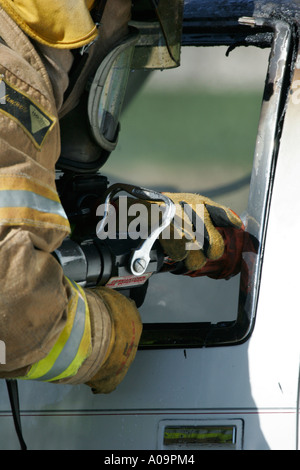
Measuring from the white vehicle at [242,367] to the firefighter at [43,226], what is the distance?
0.65 ft

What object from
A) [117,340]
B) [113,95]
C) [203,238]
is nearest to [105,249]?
[117,340]

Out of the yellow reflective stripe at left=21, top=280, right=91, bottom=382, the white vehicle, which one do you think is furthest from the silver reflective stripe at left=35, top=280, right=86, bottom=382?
the white vehicle

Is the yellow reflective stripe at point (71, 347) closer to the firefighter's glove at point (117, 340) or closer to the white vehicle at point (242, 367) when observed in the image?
the firefighter's glove at point (117, 340)

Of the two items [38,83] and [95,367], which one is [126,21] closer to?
[38,83]

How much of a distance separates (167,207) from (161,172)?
1.17 meters

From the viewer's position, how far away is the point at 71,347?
5.31ft

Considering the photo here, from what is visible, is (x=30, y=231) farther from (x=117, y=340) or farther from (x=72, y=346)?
(x=117, y=340)

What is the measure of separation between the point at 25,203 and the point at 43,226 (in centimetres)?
7

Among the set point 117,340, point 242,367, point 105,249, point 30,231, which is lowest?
point 242,367

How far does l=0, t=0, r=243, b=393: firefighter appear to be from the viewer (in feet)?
4.53

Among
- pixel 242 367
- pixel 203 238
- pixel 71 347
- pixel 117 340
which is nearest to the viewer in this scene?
pixel 71 347

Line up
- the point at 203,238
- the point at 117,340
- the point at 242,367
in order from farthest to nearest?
the point at 203,238 → the point at 242,367 → the point at 117,340

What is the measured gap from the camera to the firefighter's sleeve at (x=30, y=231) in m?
1.37

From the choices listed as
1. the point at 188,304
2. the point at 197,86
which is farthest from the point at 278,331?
the point at 197,86
